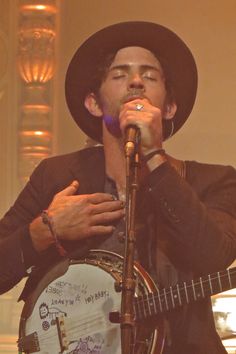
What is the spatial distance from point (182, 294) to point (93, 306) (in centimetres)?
25

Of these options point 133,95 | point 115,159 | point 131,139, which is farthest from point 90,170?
point 131,139

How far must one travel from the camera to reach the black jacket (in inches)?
79.5

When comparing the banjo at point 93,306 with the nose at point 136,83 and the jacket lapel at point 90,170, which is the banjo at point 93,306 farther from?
the nose at point 136,83

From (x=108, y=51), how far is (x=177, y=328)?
709 mm

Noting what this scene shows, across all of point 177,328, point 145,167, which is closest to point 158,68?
point 145,167

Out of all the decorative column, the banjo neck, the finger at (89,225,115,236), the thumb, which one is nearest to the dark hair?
the thumb

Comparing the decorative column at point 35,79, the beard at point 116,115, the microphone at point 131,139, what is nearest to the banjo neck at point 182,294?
the microphone at point 131,139

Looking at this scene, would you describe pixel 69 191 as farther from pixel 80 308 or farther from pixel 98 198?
pixel 80 308

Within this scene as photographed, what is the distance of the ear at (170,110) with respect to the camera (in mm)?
2309

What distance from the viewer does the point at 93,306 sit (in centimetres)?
216

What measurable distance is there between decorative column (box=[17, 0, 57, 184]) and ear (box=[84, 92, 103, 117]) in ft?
4.89

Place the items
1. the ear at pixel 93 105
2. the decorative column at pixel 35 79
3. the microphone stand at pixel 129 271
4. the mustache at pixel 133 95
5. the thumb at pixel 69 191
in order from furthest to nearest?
the decorative column at pixel 35 79, the ear at pixel 93 105, the thumb at pixel 69 191, the mustache at pixel 133 95, the microphone stand at pixel 129 271

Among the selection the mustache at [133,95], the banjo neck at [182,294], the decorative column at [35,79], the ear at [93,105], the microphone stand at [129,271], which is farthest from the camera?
the decorative column at [35,79]

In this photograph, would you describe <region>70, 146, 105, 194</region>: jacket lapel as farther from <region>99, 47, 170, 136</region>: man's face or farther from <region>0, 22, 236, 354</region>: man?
<region>99, 47, 170, 136</region>: man's face
